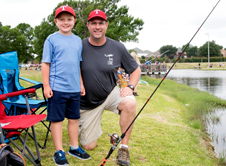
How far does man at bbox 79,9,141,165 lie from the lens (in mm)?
3334

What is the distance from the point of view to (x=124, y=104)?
3359mm

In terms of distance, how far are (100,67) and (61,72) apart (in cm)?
56

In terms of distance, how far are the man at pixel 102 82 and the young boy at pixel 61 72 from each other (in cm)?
28

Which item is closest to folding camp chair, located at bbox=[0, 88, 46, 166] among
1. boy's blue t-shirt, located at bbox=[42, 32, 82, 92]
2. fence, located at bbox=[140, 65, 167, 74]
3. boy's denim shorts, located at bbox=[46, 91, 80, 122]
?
boy's denim shorts, located at bbox=[46, 91, 80, 122]

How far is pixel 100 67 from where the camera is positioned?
11.0 feet

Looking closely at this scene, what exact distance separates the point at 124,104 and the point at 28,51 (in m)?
53.7

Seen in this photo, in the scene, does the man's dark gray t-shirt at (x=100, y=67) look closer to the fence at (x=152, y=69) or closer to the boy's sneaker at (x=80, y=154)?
the boy's sneaker at (x=80, y=154)

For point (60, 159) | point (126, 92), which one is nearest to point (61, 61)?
point (126, 92)

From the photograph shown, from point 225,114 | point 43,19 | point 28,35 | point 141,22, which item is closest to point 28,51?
point 28,35

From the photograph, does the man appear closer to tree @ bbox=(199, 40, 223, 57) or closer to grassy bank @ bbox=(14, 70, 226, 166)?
grassy bank @ bbox=(14, 70, 226, 166)

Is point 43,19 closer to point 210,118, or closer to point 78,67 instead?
point 210,118

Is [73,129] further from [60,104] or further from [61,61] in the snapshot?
[61,61]

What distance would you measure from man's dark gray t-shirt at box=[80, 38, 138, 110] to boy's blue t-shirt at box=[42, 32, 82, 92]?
1.07 ft

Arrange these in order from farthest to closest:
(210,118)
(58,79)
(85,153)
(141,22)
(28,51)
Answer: (28,51), (141,22), (210,118), (85,153), (58,79)
